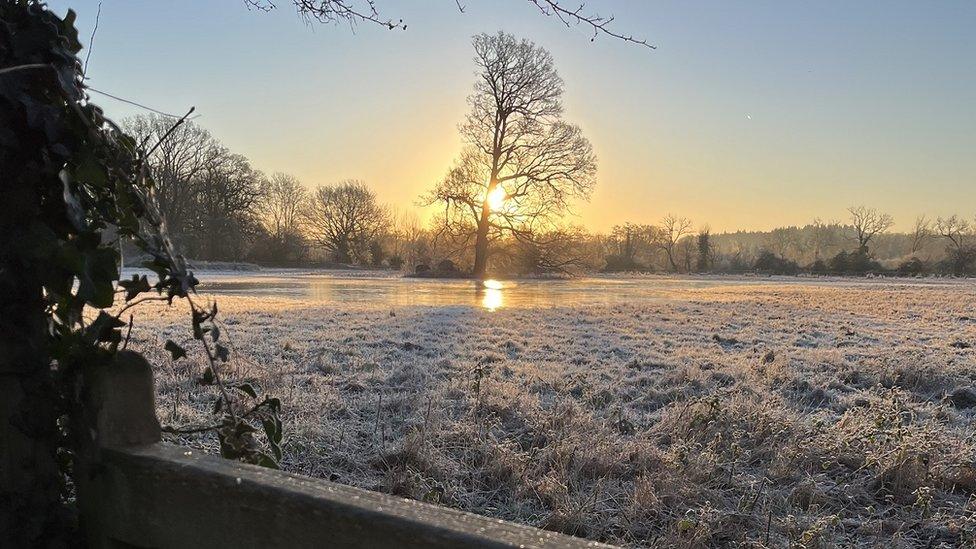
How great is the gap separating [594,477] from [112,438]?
2.52m

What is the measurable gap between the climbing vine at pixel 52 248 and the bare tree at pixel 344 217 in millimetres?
49681

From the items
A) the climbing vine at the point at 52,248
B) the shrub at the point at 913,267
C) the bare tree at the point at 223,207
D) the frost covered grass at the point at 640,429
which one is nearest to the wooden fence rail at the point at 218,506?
the climbing vine at the point at 52,248

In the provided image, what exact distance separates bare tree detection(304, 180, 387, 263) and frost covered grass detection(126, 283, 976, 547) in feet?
145

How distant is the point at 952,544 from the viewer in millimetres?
2686

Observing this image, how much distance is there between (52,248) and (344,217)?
169ft

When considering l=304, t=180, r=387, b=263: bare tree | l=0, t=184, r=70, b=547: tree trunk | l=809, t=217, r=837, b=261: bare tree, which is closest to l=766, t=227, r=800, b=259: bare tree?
l=809, t=217, r=837, b=261: bare tree

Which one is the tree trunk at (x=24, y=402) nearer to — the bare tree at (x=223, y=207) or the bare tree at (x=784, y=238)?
the bare tree at (x=223, y=207)

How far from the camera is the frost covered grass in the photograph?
9.28ft

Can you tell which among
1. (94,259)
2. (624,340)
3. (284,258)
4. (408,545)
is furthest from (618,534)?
(284,258)

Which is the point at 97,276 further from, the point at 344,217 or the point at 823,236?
the point at 823,236

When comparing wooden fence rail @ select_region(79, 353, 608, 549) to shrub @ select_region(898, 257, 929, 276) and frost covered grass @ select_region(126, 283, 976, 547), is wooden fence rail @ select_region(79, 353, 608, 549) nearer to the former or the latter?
frost covered grass @ select_region(126, 283, 976, 547)

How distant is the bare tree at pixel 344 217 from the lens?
1997 inches

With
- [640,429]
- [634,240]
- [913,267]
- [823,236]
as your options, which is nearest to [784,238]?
[823,236]

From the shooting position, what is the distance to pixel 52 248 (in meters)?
1.19
